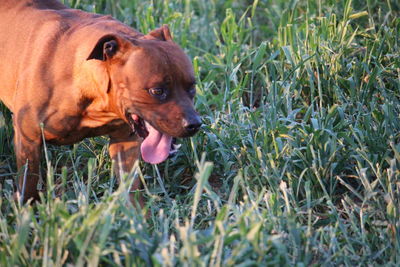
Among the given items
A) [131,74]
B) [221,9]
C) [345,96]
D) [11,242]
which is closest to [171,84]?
[131,74]

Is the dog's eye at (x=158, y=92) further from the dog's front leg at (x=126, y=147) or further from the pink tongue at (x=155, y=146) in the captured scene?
the dog's front leg at (x=126, y=147)

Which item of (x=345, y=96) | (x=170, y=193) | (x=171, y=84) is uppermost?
(x=171, y=84)

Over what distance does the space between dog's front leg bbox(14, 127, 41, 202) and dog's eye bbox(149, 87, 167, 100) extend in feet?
2.31

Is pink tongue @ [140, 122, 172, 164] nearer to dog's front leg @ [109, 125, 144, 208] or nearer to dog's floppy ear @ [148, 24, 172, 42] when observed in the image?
dog's front leg @ [109, 125, 144, 208]

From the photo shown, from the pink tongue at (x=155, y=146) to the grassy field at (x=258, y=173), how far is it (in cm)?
14

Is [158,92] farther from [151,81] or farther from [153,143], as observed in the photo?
[153,143]

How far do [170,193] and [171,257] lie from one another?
156 cm

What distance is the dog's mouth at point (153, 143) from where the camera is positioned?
3854mm

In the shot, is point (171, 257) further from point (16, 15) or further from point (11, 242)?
point (16, 15)

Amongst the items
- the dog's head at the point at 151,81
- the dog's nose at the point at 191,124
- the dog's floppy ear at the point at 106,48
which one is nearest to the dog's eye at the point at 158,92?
the dog's head at the point at 151,81

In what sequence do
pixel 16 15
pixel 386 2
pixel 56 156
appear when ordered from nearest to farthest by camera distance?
pixel 16 15
pixel 56 156
pixel 386 2

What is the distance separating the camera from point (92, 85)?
3.82m

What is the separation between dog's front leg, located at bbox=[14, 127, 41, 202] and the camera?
13.1ft

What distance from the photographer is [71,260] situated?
308 cm
